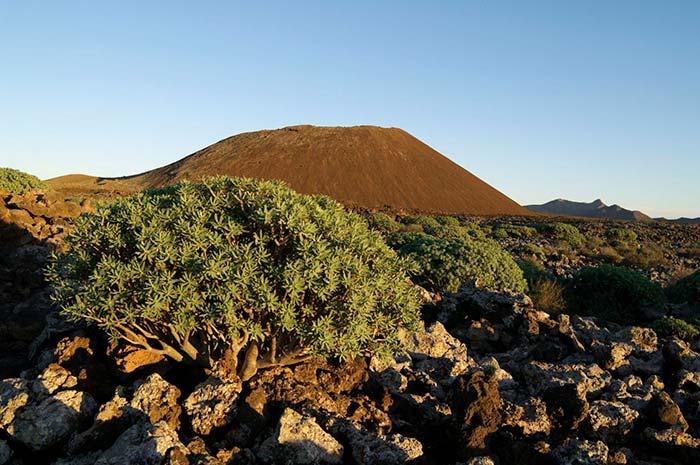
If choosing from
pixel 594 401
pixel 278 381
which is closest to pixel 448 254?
pixel 594 401

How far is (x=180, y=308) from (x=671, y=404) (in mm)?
4767

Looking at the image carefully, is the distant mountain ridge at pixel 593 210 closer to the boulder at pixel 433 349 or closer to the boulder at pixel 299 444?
the boulder at pixel 433 349

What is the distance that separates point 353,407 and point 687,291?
1011 cm

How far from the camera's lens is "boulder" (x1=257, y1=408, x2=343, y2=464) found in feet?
13.2

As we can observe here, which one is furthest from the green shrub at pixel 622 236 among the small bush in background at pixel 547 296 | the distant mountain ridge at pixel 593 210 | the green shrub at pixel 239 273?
the distant mountain ridge at pixel 593 210

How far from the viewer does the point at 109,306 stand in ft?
14.4

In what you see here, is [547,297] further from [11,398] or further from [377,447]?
[11,398]

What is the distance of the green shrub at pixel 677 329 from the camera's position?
8500mm

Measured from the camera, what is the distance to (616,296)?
11.4 meters

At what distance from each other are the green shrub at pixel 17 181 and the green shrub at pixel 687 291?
20127 mm

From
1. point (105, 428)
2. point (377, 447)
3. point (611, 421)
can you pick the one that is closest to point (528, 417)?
point (611, 421)

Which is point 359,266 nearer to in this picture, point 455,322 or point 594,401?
point 594,401

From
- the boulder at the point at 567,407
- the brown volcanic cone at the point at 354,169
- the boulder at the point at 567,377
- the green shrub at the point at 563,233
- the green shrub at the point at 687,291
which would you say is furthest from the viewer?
the brown volcanic cone at the point at 354,169

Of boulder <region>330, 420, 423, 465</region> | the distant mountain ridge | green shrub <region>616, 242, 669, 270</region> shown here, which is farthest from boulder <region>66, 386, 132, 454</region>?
the distant mountain ridge
